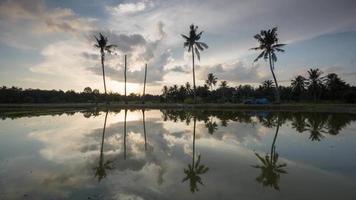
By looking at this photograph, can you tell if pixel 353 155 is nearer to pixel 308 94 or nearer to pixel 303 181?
pixel 303 181

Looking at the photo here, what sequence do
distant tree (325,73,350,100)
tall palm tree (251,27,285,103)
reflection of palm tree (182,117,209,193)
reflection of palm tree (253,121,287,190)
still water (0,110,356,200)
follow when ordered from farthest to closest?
distant tree (325,73,350,100)
tall palm tree (251,27,285,103)
reflection of palm tree (253,121,287,190)
reflection of palm tree (182,117,209,193)
still water (0,110,356,200)

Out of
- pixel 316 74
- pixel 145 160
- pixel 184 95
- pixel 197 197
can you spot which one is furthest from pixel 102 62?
pixel 316 74

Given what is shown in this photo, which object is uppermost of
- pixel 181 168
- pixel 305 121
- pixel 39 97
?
pixel 39 97

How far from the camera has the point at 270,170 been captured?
8.47 meters

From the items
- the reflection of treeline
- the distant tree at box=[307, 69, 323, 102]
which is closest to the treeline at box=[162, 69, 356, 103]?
the distant tree at box=[307, 69, 323, 102]

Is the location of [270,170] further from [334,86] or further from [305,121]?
[334,86]

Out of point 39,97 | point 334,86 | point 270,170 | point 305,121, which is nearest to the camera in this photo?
point 270,170

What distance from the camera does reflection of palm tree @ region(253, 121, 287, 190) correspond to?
732 cm

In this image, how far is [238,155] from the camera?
35.0 ft

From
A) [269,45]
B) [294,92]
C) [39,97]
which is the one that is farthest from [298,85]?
[39,97]

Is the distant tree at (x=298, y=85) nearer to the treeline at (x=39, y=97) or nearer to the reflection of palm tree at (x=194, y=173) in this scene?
the treeline at (x=39, y=97)

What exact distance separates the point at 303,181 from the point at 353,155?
455 centimetres

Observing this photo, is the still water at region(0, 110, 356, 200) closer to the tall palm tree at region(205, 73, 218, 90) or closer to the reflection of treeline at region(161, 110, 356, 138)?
the reflection of treeline at region(161, 110, 356, 138)

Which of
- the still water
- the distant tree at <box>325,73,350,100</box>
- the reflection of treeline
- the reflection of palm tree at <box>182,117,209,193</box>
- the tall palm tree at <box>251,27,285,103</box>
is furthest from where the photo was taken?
the distant tree at <box>325,73,350,100</box>
